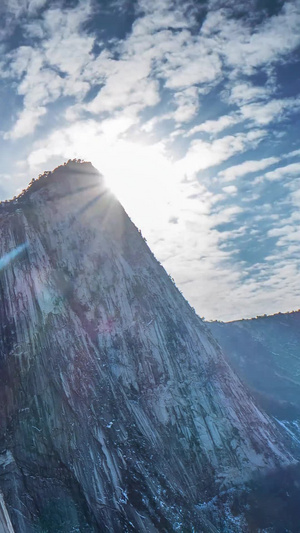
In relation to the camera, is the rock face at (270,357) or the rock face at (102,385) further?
the rock face at (270,357)

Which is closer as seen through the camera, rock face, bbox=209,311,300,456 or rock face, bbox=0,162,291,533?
rock face, bbox=0,162,291,533

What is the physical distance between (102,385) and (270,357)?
52.7m

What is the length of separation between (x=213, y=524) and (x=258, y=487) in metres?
6.36

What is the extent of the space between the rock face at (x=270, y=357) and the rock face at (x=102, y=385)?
15983 millimetres

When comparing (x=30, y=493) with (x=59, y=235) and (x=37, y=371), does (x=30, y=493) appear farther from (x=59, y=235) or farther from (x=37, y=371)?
(x=59, y=235)

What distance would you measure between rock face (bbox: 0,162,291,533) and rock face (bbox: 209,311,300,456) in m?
16.0

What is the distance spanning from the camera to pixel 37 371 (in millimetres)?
22000

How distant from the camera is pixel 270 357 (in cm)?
6800

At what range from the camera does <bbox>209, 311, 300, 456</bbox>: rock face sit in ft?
168

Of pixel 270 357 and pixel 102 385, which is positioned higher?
pixel 102 385

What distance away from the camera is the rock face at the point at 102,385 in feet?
61.6

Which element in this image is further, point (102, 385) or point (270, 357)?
point (270, 357)

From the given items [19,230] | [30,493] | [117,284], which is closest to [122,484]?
[30,493]

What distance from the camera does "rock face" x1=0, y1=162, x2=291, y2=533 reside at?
18.8m
